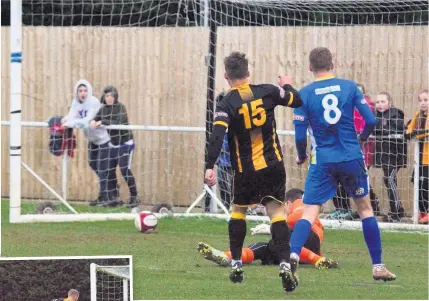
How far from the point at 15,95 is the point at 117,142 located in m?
2.52

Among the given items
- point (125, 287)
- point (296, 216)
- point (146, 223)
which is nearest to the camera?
point (125, 287)

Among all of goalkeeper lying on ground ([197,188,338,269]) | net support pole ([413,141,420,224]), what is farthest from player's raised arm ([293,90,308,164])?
net support pole ([413,141,420,224])

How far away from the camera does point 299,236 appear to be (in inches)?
360

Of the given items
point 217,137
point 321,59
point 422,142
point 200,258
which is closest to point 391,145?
point 422,142

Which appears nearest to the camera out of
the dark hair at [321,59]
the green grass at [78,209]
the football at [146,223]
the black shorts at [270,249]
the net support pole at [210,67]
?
the dark hair at [321,59]

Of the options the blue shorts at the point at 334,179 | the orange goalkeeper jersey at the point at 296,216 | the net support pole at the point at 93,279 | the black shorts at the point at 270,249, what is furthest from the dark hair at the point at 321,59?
the net support pole at the point at 93,279

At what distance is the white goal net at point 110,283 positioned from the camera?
6.27 meters

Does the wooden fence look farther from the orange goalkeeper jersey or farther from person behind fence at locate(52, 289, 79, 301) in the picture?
person behind fence at locate(52, 289, 79, 301)

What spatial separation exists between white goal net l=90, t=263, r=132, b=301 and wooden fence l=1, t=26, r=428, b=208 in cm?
790

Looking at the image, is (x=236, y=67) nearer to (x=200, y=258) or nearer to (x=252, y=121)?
(x=252, y=121)

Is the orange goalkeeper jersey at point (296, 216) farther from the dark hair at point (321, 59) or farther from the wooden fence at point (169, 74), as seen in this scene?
the wooden fence at point (169, 74)

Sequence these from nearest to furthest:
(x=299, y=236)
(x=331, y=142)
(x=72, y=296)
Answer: (x=72, y=296) → (x=299, y=236) → (x=331, y=142)

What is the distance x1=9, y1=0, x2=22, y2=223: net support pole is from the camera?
1323 centimetres

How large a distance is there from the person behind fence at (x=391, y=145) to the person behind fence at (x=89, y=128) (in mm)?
3724
